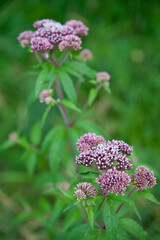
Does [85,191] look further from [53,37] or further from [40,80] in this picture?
[53,37]

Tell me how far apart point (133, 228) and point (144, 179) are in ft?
2.27

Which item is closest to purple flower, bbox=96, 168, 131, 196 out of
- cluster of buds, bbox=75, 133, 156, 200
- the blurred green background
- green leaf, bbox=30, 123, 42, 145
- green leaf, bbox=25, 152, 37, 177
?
cluster of buds, bbox=75, 133, 156, 200

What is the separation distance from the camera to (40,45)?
253 centimetres

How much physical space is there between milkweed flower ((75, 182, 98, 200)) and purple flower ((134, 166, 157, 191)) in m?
0.34

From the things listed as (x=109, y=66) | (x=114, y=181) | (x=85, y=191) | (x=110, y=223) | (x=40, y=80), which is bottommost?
(x=110, y=223)

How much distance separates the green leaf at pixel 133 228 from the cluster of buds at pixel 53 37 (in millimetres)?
1736

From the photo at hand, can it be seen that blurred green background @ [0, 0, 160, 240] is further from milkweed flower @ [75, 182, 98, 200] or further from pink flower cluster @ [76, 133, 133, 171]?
milkweed flower @ [75, 182, 98, 200]

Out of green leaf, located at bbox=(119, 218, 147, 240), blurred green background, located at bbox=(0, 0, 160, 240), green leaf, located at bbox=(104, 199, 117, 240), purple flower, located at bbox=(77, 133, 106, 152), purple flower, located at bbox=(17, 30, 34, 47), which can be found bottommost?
green leaf, located at bbox=(104, 199, 117, 240)

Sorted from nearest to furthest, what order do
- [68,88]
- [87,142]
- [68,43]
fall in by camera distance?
[87,142], [68,43], [68,88]

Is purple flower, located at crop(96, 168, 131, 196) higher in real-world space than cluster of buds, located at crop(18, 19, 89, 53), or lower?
lower

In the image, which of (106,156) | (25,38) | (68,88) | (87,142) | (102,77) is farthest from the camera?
(102,77)

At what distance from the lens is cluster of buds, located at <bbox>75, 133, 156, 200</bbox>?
1.87 metres

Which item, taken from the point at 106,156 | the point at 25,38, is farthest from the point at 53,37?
the point at 106,156

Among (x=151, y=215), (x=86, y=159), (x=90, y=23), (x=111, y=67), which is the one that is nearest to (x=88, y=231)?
(x=86, y=159)
